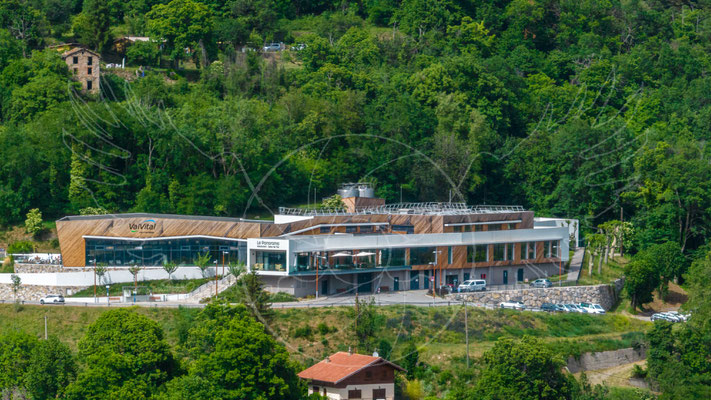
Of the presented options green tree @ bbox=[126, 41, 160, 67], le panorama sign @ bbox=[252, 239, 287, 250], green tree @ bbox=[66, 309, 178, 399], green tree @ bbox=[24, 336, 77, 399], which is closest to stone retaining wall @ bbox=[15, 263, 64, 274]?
le panorama sign @ bbox=[252, 239, 287, 250]

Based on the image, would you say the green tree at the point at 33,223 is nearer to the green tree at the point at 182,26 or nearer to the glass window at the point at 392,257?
the glass window at the point at 392,257

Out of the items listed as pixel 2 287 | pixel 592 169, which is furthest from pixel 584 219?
pixel 2 287

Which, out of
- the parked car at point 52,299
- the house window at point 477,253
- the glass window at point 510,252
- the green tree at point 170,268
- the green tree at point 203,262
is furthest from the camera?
the glass window at point 510,252

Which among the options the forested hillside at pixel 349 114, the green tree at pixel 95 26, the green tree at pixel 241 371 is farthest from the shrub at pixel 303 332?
the green tree at pixel 95 26

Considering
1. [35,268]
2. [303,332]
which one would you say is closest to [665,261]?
[303,332]

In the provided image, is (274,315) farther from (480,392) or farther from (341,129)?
(341,129)

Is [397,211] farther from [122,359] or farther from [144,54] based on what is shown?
[144,54]

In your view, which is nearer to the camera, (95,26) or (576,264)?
(576,264)

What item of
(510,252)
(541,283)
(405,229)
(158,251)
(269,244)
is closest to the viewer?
(269,244)

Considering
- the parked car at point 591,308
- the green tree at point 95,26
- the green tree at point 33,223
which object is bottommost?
the parked car at point 591,308
